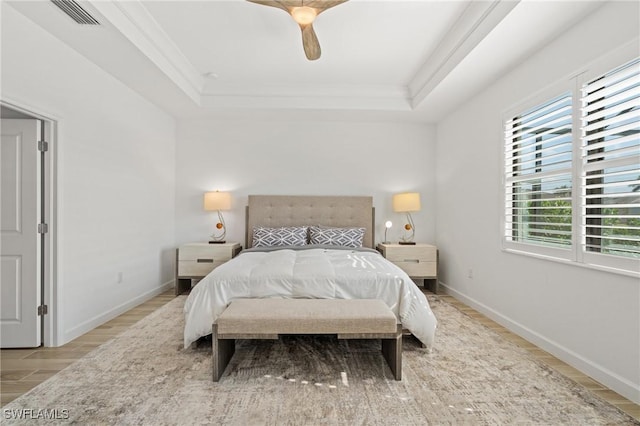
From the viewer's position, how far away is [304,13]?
2.34 meters

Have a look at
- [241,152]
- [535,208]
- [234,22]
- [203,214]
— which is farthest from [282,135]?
[535,208]

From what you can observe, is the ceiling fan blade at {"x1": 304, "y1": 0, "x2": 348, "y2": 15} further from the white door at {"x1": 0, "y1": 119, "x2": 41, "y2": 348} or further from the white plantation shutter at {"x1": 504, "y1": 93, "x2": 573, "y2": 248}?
the white door at {"x1": 0, "y1": 119, "x2": 41, "y2": 348}

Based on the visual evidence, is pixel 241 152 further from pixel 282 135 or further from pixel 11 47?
pixel 11 47

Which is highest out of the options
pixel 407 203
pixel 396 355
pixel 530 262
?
pixel 407 203

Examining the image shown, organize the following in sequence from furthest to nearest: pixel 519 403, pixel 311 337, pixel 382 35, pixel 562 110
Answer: pixel 382 35
pixel 311 337
pixel 562 110
pixel 519 403

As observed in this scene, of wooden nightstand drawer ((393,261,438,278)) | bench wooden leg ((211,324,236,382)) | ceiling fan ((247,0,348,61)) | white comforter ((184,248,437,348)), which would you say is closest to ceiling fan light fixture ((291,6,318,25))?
ceiling fan ((247,0,348,61))

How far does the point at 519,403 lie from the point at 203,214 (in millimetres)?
4394

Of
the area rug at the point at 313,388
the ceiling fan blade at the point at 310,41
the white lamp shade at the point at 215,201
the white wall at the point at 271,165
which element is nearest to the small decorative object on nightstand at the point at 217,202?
the white lamp shade at the point at 215,201

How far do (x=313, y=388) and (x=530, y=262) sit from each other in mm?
2184

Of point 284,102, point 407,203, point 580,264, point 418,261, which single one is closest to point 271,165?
point 284,102

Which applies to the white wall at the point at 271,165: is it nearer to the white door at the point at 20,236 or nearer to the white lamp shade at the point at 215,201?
the white lamp shade at the point at 215,201

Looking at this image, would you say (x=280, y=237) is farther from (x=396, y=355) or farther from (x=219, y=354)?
(x=396, y=355)

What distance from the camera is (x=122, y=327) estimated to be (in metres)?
3.21

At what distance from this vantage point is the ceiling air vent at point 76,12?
7.42 ft
